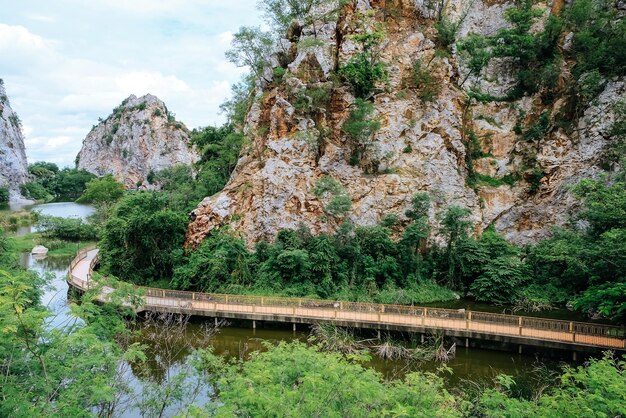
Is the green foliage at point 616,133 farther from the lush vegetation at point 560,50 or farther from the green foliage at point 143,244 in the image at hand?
the green foliage at point 143,244

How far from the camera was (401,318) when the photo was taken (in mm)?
17719

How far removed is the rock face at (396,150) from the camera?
1042 inches

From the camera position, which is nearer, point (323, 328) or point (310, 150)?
point (323, 328)

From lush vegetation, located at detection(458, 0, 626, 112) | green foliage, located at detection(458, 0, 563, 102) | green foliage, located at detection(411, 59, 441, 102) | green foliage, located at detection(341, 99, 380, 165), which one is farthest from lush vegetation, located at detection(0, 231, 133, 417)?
green foliage, located at detection(458, 0, 563, 102)

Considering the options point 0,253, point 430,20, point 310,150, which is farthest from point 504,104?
point 0,253

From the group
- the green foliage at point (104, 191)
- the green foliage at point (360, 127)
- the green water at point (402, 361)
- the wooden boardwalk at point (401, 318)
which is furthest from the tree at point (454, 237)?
the green foliage at point (104, 191)

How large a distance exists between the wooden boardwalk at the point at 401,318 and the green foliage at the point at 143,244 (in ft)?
17.5

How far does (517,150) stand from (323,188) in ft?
50.7

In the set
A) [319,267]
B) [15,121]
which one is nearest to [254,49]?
[319,267]

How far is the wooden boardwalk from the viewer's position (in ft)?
50.4

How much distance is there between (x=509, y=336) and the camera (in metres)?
16.4

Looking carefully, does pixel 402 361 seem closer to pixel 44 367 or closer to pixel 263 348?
pixel 263 348

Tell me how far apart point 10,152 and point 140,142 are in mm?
23710

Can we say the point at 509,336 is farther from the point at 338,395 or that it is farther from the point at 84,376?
the point at 84,376
